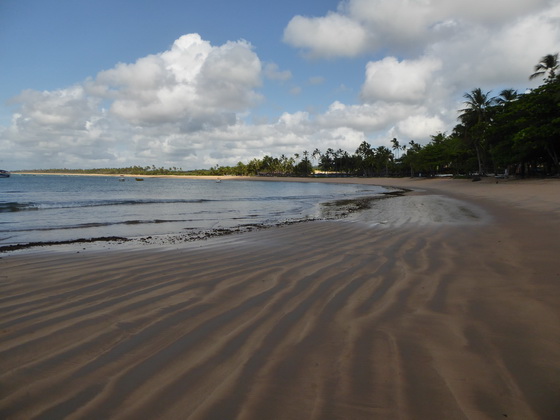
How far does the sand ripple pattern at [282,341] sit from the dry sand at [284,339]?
13 millimetres

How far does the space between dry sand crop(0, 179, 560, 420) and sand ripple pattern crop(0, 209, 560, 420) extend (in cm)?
1

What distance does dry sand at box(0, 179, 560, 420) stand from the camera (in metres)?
2.20

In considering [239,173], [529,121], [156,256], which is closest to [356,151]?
[239,173]

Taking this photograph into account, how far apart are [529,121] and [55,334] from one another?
44597 millimetres

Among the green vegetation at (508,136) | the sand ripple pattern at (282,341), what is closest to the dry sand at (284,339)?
the sand ripple pattern at (282,341)

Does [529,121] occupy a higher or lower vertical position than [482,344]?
higher

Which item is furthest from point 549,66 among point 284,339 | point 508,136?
point 284,339

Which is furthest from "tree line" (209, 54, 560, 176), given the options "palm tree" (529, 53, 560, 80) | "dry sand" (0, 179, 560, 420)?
"dry sand" (0, 179, 560, 420)

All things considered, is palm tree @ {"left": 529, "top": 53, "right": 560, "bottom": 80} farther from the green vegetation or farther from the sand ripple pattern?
the sand ripple pattern

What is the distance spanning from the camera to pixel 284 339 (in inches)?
122

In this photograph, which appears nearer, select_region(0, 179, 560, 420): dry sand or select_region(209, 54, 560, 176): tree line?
select_region(0, 179, 560, 420): dry sand

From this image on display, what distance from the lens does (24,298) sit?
4.37 m

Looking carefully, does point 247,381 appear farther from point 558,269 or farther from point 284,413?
point 558,269

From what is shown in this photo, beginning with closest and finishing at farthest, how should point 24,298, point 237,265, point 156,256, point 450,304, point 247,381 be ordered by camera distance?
point 247,381 < point 450,304 < point 24,298 < point 237,265 < point 156,256
